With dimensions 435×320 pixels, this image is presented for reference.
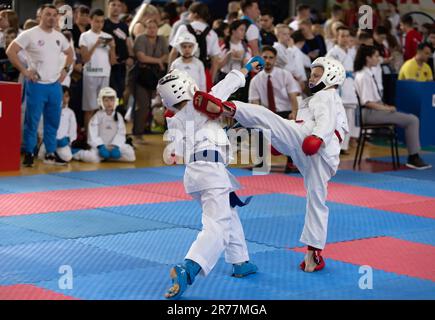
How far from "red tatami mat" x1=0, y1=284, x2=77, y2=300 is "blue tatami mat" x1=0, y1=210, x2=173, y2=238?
1670 millimetres

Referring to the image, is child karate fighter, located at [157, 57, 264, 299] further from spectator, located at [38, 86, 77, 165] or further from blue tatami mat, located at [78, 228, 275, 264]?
spectator, located at [38, 86, 77, 165]

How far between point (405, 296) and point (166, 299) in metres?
1.62

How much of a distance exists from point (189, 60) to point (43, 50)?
2077mm

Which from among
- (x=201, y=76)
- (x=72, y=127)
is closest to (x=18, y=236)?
(x=72, y=127)

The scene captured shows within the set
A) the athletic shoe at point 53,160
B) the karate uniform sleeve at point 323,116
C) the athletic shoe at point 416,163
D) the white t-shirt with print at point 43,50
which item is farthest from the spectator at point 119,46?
the karate uniform sleeve at point 323,116

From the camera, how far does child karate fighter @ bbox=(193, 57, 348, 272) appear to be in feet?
19.7

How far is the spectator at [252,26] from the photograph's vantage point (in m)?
13.0

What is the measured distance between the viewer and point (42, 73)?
425 inches

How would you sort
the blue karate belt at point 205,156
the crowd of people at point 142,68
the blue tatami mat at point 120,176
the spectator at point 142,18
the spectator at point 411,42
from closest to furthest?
1. the blue karate belt at point 205,156
2. the blue tatami mat at point 120,176
3. the crowd of people at point 142,68
4. the spectator at point 142,18
5. the spectator at point 411,42

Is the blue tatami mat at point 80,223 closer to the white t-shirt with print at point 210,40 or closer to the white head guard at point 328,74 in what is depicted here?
the white head guard at point 328,74

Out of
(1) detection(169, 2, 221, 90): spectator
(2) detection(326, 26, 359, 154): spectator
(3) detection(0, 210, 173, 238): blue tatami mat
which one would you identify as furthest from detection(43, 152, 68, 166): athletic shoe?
(2) detection(326, 26, 359, 154): spectator

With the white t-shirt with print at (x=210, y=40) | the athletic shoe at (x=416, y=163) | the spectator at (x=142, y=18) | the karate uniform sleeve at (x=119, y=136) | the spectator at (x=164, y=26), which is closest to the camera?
the karate uniform sleeve at (x=119, y=136)

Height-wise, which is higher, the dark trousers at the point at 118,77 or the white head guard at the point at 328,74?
the white head guard at the point at 328,74

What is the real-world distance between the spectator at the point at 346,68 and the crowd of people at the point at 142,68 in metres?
0.02
